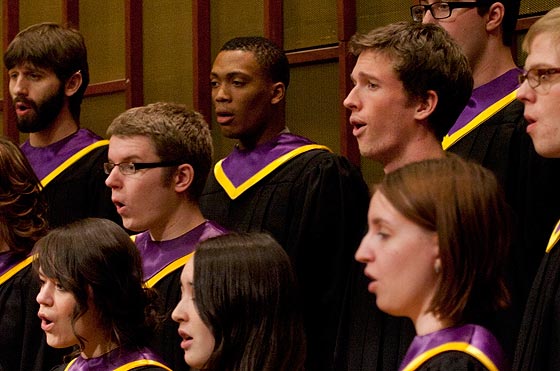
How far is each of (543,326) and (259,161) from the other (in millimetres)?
1605

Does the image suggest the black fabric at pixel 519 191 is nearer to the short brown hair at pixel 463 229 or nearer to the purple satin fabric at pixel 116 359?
the short brown hair at pixel 463 229

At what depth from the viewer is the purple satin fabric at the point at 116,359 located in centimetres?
282

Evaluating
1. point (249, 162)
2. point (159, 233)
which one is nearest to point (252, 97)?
point (249, 162)

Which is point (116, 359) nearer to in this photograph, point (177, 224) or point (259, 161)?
point (177, 224)

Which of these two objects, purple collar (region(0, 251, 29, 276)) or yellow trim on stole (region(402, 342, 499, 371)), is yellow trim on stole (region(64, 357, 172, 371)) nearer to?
yellow trim on stole (region(402, 342, 499, 371))

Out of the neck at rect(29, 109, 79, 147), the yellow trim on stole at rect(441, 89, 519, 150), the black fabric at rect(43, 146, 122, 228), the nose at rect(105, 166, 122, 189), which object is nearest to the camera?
the yellow trim on stole at rect(441, 89, 519, 150)

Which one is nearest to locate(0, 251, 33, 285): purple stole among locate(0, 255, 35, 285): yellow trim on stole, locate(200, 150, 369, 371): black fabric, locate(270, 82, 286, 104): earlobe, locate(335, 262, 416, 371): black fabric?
locate(0, 255, 35, 285): yellow trim on stole

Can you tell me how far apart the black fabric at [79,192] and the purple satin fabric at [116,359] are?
133 centimetres

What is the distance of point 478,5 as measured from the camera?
10.3ft

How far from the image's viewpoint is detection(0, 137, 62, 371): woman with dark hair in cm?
363

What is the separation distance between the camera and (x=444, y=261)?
1.98 metres

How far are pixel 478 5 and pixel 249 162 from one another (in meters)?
1.03

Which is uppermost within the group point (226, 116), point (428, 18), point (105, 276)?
point (428, 18)

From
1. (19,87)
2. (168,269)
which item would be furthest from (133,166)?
(19,87)
